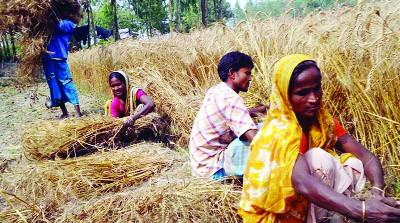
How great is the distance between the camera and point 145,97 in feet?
10.8

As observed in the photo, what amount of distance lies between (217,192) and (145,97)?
5.81 ft

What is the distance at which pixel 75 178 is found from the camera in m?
2.25

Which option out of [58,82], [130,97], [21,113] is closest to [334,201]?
[130,97]

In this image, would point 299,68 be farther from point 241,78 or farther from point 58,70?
point 58,70

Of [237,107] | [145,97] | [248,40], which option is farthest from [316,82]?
[145,97]

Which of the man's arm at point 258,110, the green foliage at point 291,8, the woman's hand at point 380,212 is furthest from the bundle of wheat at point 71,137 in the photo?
the woman's hand at point 380,212

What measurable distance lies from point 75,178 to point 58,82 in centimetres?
265

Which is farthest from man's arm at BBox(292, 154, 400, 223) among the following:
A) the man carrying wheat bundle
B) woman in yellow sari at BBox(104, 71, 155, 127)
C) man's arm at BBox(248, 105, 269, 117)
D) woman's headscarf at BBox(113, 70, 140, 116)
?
the man carrying wheat bundle

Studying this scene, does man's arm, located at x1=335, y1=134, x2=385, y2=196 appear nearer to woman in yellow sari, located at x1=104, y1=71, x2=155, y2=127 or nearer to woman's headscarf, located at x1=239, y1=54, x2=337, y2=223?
woman's headscarf, located at x1=239, y1=54, x2=337, y2=223

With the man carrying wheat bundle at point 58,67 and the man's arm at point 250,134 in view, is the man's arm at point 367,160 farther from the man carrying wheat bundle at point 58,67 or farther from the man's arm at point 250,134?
the man carrying wheat bundle at point 58,67

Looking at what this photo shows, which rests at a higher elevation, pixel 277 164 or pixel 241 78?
pixel 241 78

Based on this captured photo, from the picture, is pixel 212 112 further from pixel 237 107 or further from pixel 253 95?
pixel 253 95

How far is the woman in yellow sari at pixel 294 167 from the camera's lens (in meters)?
1.18

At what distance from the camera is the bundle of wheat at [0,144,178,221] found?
2.06m
